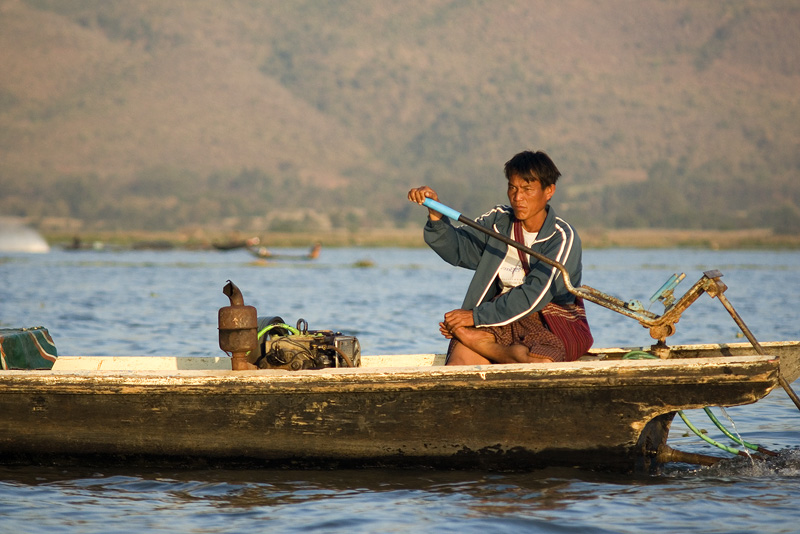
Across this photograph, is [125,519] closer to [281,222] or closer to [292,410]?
[292,410]

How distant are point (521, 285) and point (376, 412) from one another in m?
1.08

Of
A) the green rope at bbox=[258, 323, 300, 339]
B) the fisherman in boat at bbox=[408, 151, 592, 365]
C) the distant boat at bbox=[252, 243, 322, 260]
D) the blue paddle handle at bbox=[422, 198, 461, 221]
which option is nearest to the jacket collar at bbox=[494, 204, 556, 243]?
the fisherman in boat at bbox=[408, 151, 592, 365]

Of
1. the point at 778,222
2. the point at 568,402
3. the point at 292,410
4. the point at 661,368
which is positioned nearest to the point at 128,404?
the point at 292,410

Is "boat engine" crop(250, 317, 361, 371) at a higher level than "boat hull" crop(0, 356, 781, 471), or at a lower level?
higher

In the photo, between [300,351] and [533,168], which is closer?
[533,168]

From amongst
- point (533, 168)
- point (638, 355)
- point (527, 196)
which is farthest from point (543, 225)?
point (638, 355)

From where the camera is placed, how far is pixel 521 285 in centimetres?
565

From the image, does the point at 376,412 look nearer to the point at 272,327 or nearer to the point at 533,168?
the point at 272,327

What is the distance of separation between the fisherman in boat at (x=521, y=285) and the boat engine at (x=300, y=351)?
0.67 metres

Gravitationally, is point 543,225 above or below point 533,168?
below

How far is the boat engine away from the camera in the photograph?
596 cm

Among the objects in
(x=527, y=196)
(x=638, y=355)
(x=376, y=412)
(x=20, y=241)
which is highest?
(x=20, y=241)

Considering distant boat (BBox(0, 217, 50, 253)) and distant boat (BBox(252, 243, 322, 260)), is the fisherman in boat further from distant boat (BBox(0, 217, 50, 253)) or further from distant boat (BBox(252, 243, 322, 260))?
distant boat (BBox(0, 217, 50, 253))

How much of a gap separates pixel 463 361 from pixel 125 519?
6.68 feet
